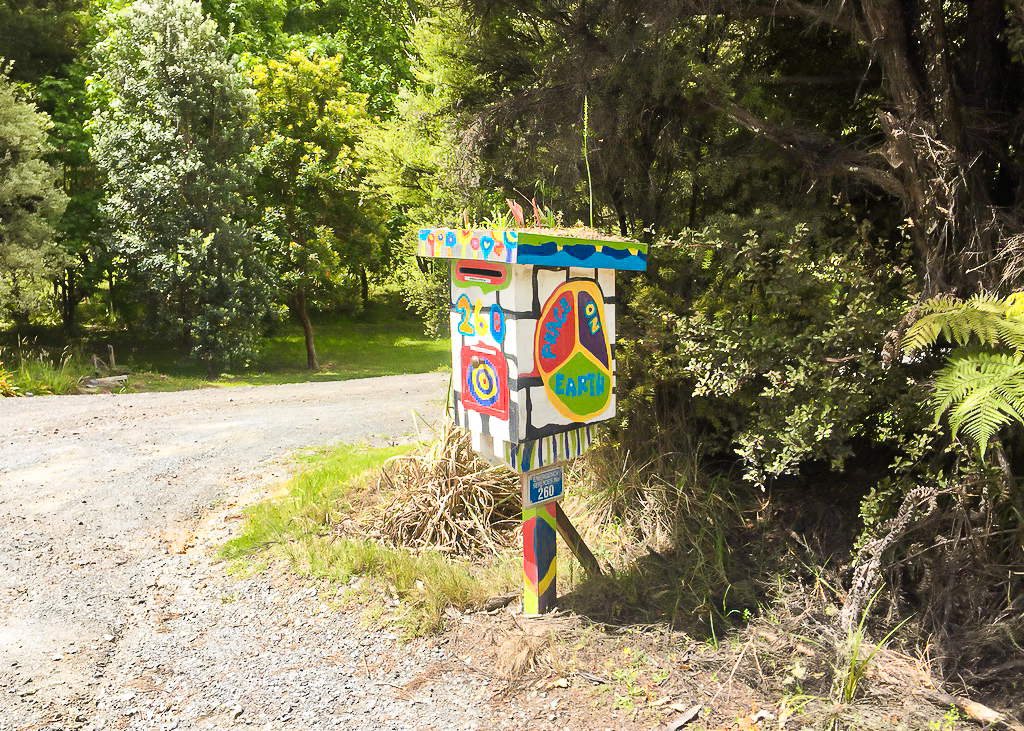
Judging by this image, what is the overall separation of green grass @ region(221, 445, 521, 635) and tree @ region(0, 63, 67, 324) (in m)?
8.79

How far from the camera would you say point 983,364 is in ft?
9.71

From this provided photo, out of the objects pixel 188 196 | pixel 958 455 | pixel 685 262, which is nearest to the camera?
pixel 958 455

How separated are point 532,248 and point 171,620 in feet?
8.56

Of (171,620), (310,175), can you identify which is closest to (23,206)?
(310,175)

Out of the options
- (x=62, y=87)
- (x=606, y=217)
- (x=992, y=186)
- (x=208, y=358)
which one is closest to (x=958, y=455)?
(x=992, y=186)

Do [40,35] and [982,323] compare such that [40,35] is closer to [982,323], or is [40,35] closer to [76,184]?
[76,184]

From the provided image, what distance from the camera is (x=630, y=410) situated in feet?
15.0

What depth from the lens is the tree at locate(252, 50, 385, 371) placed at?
46.9 ft

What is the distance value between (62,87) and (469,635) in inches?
582

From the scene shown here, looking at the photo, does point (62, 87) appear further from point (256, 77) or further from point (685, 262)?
point (685, 262)

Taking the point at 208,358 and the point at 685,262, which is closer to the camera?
the point at 685,262

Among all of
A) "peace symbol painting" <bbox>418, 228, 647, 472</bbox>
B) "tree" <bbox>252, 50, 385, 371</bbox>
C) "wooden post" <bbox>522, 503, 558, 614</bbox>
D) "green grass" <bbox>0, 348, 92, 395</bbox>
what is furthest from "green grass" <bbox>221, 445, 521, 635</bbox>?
"tree" <bbox>252, 50, 385, 371</bbox>

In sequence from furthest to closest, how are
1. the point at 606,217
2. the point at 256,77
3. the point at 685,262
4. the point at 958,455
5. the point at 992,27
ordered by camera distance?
the point at 256,77 < the point at 606,217 < the point at 685,262 < the point at 992,27 < the point at 958,455

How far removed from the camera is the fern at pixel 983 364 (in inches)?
109
